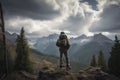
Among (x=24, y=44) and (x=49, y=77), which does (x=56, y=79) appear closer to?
(x=49, y=77)

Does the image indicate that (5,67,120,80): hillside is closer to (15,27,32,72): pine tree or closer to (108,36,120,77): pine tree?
(15,27,32,72): pine tree

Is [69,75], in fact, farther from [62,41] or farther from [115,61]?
[115,61]

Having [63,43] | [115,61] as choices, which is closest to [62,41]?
[63,43]

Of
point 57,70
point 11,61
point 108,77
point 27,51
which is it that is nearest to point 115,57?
point 27,51

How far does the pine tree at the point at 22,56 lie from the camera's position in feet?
197

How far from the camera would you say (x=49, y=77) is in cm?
2547

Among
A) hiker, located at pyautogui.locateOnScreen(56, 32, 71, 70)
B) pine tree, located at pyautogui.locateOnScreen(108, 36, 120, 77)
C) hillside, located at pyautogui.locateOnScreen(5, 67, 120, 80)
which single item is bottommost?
pine tree, located at pyautogui.locateOnScreen(108, 36, 120, 77)

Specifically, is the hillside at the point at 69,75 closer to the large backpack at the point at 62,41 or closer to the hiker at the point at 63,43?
the hiker at the point at 63,43

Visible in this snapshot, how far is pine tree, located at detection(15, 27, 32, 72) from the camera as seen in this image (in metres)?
59.9

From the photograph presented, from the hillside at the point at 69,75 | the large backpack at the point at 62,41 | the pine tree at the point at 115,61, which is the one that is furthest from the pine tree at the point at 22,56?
the large backpack at the point at 62,41

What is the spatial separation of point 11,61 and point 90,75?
4016cm

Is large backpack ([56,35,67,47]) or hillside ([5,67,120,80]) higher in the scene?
large backpack ([56,35,67,47])

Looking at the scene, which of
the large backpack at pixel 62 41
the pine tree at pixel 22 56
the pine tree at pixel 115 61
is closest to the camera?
the large backpack at pixel 62 41

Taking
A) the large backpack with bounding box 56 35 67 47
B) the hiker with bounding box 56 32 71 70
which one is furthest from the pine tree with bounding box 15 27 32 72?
the large backpack with bounding box 56 35 67 47
